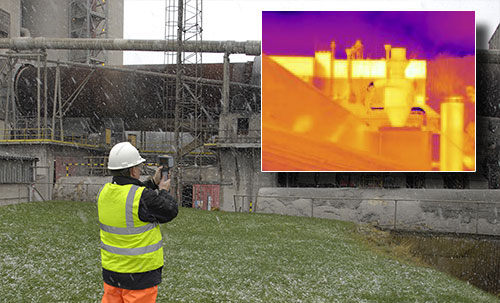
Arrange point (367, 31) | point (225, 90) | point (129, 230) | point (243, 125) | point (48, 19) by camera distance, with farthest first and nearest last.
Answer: point (48, 19), point (225, 90), point (243, 125), point (367, 31), point (129, 230)

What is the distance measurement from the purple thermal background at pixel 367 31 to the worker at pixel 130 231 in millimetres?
19875

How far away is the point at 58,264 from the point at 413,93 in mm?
19919

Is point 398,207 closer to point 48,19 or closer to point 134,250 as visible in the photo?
point 134,250

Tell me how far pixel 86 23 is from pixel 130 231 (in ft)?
157

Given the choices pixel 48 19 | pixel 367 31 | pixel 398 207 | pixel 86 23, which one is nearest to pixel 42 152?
pixel 86 23

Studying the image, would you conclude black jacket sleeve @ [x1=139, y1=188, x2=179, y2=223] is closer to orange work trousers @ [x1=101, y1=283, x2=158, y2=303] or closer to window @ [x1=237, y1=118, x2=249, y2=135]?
orange work trousers @ [x1=101, y1=283, x2=158, y2=303]

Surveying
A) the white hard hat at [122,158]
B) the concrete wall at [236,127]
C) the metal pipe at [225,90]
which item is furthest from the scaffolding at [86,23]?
the white hard hat at [122,158]

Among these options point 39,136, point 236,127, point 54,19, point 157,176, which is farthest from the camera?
point 54,19

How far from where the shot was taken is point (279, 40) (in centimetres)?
2291

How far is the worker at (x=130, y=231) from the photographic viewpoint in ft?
12.1

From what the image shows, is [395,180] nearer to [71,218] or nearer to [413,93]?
[413,93]

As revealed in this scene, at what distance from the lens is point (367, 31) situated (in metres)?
23.0

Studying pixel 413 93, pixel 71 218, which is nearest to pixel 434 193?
pixel 413 93

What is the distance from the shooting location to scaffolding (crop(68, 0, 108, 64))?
45375 mm
